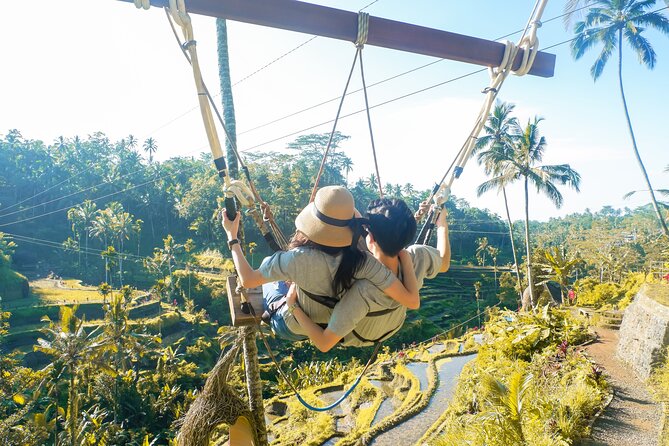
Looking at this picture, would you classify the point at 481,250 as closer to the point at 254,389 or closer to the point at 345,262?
the point at 254,389

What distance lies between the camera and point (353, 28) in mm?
2033

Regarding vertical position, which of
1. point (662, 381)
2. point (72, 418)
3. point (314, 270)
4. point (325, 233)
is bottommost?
point (72, 418)

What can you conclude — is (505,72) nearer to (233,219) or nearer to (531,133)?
(233,219)

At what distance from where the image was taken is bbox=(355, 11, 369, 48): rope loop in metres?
2.02

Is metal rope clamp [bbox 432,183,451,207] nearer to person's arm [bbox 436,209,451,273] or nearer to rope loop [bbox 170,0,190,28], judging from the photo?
person's arm [bbox 436,209,451,273]

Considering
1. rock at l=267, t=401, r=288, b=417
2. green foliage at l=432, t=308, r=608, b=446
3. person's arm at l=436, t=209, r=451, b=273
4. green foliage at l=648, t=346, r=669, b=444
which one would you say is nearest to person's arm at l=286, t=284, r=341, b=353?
person's arm at l=436, t=209, r=451, b=273

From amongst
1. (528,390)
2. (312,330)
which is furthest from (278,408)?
(312,330)

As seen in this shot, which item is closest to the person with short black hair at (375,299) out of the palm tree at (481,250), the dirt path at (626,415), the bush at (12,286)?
the dirt path at (626,415)

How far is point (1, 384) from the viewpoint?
13.1m

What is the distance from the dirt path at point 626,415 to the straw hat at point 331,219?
209 inches

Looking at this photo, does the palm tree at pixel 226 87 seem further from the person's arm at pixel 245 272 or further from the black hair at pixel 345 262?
the black hair at pixel 345 262

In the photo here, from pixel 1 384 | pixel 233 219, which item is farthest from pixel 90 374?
pixel 233 219

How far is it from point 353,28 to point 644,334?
751 cm

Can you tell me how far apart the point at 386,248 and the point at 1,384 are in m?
15.7
